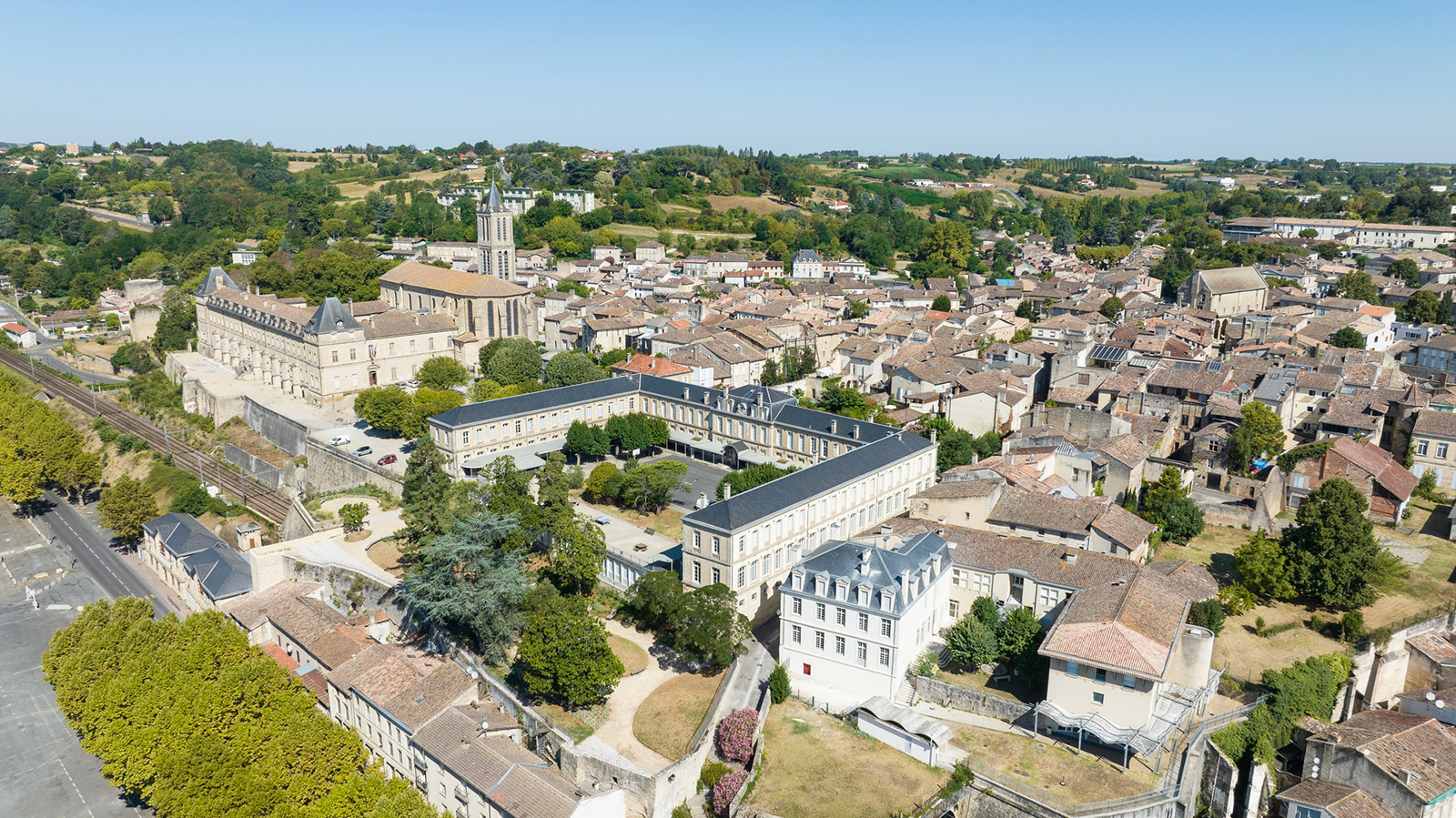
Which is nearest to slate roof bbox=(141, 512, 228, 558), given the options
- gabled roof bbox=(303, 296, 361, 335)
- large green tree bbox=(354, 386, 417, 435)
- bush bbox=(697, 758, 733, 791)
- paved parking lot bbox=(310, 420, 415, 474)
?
paved parking lot bbox=(310, 420, 415, 474)

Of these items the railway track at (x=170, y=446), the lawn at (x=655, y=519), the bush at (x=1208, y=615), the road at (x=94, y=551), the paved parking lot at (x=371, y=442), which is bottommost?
the road at (x=94, y=551)

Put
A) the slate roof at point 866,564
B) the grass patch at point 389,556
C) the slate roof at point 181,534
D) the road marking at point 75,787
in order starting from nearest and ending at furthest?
the road marking at point 75,787 < the slate roof at point 866,564 < the grass patch at point 389,556 < the slate roof at point 181,534

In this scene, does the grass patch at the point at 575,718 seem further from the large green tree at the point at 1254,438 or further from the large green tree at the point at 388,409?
the large green tree at the point at 1254,438

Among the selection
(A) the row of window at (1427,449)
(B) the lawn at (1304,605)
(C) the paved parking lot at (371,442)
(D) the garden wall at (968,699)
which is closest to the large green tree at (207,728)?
(D) the garden wall at (968,699)

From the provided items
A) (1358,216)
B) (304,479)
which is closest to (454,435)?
(304,479)

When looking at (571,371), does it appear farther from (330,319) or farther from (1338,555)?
(1338,555)

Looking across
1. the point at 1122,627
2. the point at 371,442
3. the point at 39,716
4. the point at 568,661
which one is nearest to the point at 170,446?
the point at 371,442

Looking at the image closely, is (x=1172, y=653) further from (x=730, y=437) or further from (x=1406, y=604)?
(x=730, y=437)
